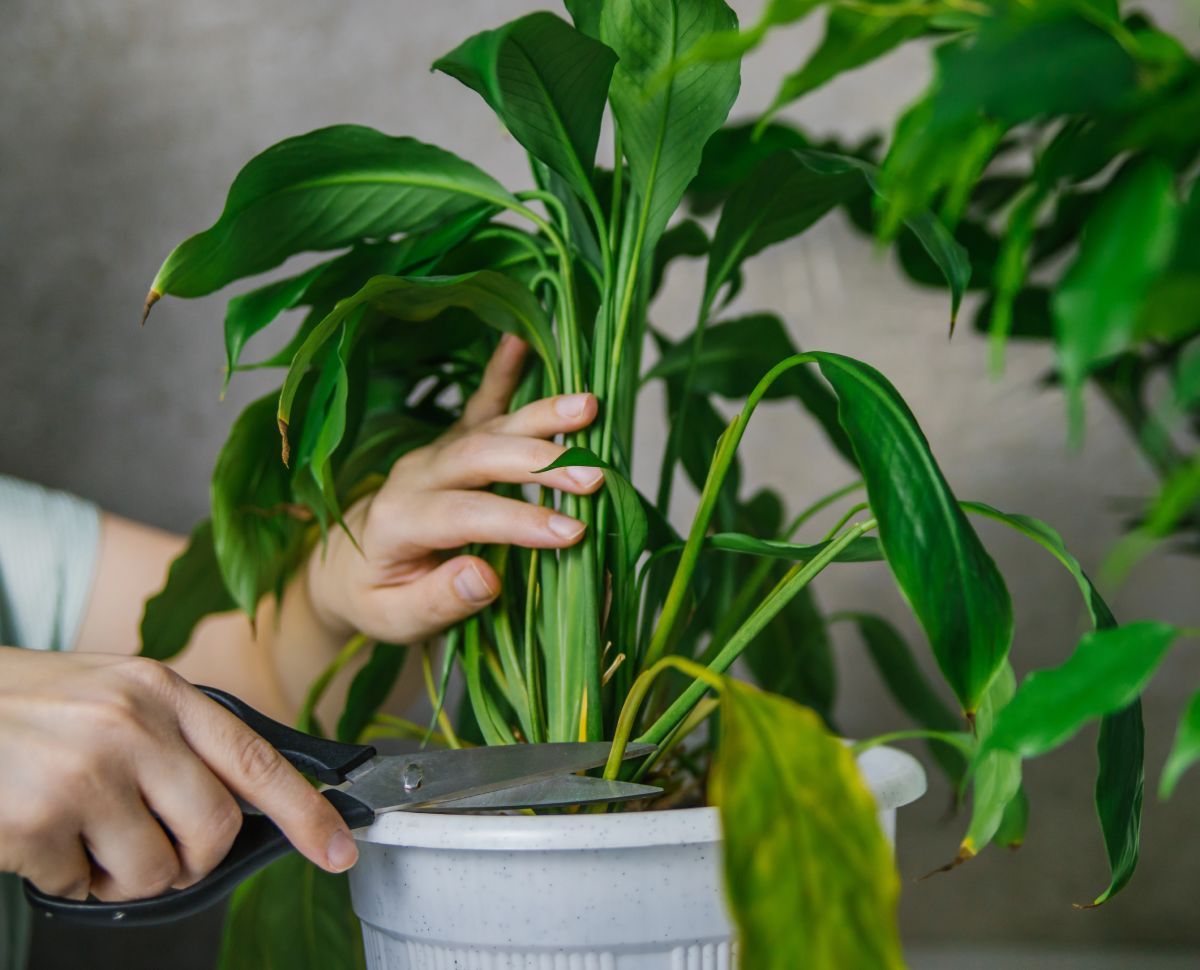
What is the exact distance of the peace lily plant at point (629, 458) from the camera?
0.93ft

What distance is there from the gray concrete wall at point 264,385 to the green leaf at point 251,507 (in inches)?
16.9

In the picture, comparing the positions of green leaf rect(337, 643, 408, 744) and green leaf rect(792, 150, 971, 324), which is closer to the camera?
green leaf rect(792, 150, 971, 324)

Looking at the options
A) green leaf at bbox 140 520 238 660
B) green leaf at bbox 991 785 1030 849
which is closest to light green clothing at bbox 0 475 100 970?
green leaf at bbox 140 520 238 660

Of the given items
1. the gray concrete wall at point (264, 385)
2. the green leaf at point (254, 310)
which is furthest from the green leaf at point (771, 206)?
the gray concrete wall at point (264, 385)

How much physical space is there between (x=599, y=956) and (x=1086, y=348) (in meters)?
0.34

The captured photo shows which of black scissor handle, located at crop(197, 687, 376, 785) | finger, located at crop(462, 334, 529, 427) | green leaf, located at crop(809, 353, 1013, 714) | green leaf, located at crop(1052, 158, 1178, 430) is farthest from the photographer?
finger, located at crop(462, 334, 529, 427)

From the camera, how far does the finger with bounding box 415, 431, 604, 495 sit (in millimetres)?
503

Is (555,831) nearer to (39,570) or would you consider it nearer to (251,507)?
(251,507)

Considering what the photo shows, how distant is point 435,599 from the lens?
56cm

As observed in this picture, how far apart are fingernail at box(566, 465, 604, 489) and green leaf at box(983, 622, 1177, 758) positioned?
25 cm

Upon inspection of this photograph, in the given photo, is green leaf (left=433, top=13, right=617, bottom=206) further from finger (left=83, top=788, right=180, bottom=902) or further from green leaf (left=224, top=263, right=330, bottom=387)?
finger (left=83, top=788, right=180, bottom=902)

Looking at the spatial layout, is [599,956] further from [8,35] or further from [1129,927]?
[8,35]

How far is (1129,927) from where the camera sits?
3.26ft

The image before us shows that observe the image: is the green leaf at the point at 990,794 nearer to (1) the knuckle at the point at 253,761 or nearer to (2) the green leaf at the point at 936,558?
(2) the green leaf at the point at 936,558
